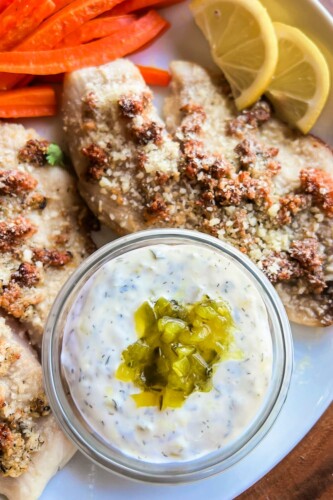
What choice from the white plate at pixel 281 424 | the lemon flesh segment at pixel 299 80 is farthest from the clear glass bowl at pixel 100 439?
the lemon flesh segment at pixel 299 80

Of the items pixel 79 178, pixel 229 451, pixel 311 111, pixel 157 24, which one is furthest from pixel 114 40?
pixel 229 451

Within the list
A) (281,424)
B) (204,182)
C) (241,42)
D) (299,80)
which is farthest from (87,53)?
(281,424)

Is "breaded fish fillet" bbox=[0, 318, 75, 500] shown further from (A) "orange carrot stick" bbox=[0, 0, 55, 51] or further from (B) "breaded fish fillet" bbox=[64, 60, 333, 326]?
(A) "orange carrot stick" bbox=[0, 0, 55, 51]

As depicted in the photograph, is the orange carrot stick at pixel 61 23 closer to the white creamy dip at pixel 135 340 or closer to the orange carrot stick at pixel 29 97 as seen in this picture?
the orange carrot stick at pixel 29 97

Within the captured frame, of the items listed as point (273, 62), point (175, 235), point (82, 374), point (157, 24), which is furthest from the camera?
point (157, 24)

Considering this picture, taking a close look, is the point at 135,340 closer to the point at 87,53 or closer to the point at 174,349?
the point at 174,349

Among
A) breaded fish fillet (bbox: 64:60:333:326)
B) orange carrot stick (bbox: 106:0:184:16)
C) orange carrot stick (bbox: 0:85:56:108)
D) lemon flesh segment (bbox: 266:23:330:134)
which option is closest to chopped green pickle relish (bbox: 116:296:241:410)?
breaded fish fillet (bbox: 64:60:333:326)

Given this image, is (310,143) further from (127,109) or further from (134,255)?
(134,255)
